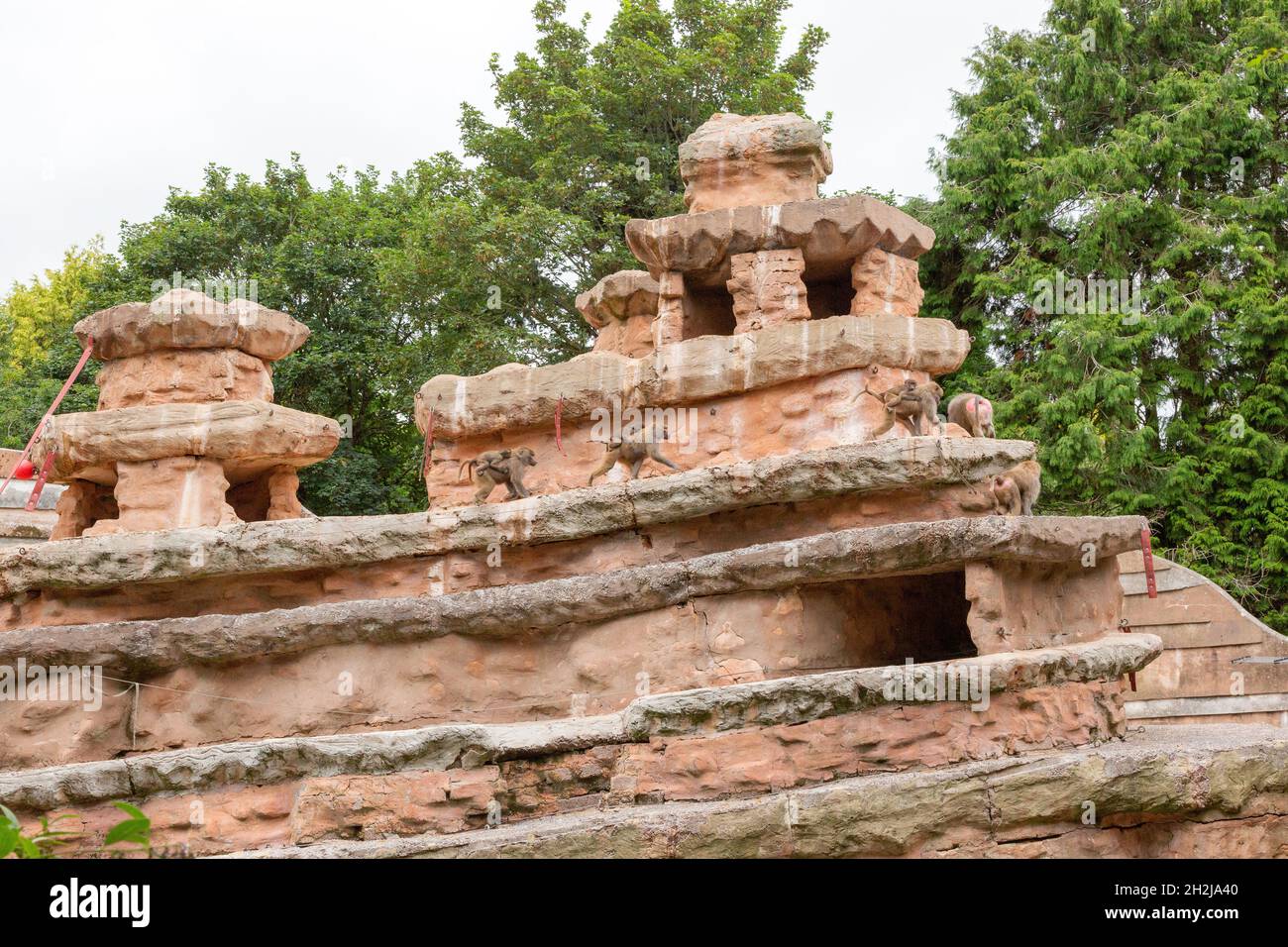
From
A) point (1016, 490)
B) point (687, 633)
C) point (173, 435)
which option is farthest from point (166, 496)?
point (1016, 490)

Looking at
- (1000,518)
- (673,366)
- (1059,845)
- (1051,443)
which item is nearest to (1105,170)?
(1051,443)

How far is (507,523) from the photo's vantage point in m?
10.5

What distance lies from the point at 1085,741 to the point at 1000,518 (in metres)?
1.52

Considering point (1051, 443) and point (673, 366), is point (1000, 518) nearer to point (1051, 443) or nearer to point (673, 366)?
point (673, 366)

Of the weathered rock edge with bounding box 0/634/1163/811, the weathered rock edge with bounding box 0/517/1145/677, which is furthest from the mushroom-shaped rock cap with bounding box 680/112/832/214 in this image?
the weathered rock edge with bounding box 0/634/1163/811

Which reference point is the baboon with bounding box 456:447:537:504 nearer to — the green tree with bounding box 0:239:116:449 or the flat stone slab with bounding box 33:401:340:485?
the flat stone slab with bounding box 33:401:340:485

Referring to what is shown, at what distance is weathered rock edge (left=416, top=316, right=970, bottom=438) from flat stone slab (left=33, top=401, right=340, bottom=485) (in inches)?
49.0

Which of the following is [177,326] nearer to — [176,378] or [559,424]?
[176,378]

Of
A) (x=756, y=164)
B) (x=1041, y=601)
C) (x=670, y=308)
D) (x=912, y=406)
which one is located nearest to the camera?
(x=1041, y=601)

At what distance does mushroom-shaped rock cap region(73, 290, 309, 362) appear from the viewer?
12.5 metres

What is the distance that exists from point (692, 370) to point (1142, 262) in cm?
1093

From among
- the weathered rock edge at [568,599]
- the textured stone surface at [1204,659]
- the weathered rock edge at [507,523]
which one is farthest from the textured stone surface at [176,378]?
the textured stone surface at [1204,659]

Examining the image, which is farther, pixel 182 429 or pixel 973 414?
pixel 182 429

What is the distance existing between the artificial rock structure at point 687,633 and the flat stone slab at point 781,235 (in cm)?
3
